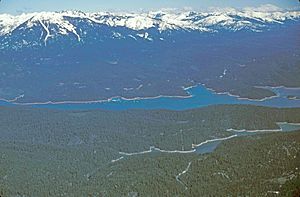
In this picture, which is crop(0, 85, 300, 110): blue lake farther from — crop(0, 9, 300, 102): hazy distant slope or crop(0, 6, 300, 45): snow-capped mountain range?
crop(0, 6, 300, 45): snow-capped mountain range

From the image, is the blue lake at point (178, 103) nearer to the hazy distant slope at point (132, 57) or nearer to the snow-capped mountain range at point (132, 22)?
the hazy distant slope at point (132, 57)

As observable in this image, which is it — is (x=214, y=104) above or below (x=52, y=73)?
below

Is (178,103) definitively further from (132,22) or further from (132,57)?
(132,22)

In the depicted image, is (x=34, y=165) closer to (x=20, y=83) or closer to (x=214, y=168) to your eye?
(x=214, y=168)

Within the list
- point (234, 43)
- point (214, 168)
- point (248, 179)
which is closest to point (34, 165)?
point (214, 168)

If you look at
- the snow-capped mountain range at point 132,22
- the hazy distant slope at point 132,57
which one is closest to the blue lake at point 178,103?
the hazy distant slope at point 132,57

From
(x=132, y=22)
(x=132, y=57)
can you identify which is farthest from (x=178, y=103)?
(x=132, y=22)
